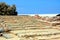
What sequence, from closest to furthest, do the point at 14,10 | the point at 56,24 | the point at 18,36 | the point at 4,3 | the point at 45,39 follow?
the point at 45,39
the point at 18,36
the point at 56,24
the point at 4,3
the point at 14,10

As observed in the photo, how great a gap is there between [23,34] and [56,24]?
1.11 metres

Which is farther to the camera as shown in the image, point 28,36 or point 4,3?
point 4,3

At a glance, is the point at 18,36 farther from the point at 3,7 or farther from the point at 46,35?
A: the point at 3,7

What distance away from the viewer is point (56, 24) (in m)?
3.71

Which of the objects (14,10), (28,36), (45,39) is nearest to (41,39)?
(45,39)

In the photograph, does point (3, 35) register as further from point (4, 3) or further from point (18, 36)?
point (4, 3)

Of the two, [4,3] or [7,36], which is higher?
[4,3]

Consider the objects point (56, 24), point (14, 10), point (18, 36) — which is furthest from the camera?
point (14, 10)

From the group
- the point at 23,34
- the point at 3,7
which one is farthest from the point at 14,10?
the point at 23,34

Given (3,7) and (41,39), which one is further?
(3,7)

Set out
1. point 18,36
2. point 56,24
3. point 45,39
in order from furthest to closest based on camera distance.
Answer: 1. point 56,24
2. point 18,36
3. point 45,39

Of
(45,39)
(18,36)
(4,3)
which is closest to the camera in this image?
(45,39)

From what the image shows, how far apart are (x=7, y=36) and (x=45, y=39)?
0.55m

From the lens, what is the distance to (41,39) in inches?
101
